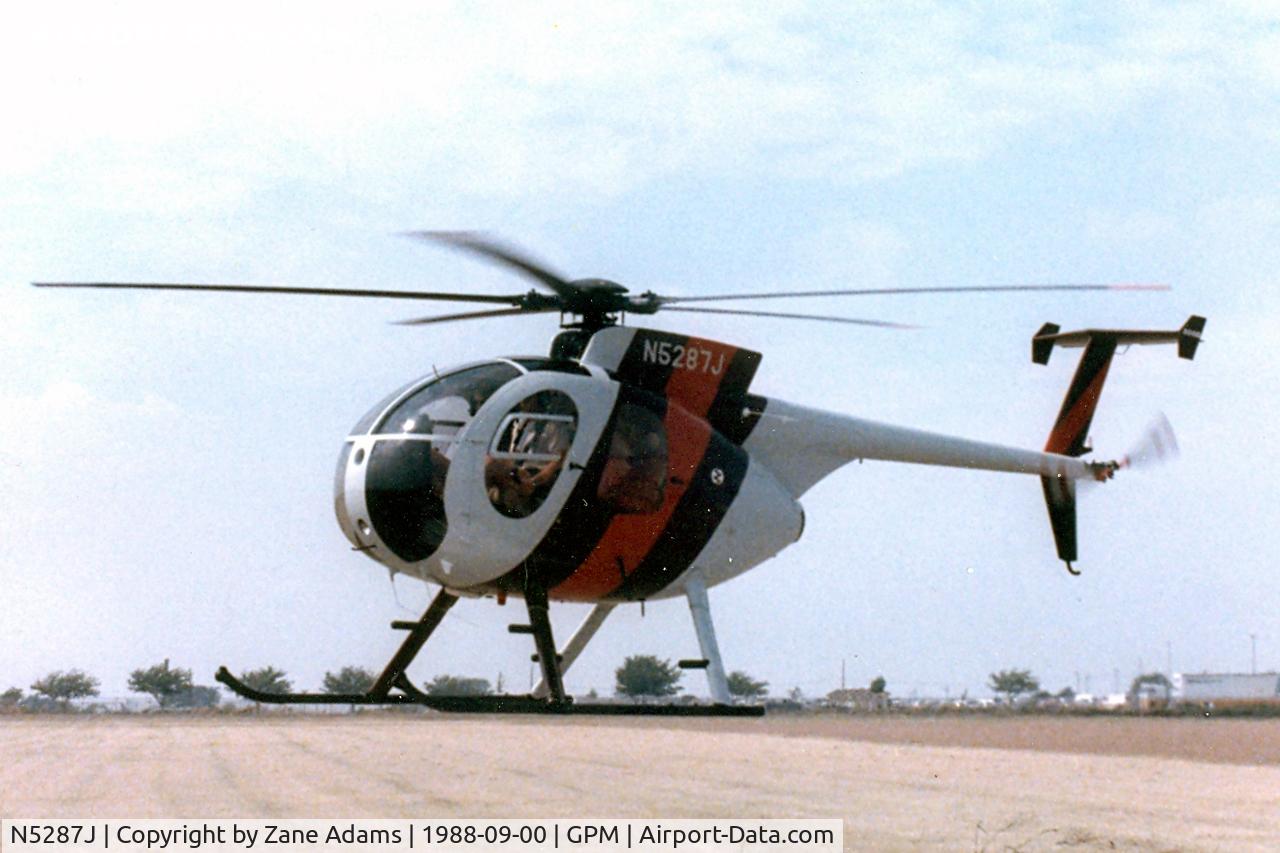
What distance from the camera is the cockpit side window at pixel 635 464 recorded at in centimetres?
1598

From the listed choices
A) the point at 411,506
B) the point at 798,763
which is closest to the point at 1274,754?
the point at 798,763

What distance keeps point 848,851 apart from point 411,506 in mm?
6948

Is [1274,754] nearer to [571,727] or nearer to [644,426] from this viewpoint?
[571,727]

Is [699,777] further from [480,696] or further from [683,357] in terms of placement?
[480,696]

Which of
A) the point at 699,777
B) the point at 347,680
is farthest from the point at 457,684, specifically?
the point at 699,777

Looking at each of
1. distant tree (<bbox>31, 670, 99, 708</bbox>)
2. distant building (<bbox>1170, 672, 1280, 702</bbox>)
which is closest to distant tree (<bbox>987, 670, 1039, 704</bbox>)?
distant building (<bbox>1170, 672, 1280, 702</bbox>)

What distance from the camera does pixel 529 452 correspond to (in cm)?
1552

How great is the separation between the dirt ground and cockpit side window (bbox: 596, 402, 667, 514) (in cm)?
537

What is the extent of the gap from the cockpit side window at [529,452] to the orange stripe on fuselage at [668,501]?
1031mm

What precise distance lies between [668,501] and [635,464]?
0.71 meters

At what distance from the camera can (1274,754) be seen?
45875mm

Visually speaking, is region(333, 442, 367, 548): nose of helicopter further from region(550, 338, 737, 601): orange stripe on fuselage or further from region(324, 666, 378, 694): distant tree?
region(324, 666, 378, 694): distant tree
